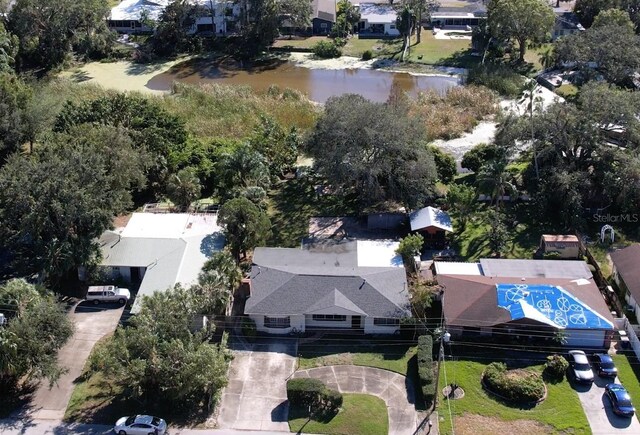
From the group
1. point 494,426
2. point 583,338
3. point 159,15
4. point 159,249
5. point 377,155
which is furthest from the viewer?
point 159,15

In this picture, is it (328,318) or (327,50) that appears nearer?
(328,318)

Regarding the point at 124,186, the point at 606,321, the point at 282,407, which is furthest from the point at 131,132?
the point at 606,321

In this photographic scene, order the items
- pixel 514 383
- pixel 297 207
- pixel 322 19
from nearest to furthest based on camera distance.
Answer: pixel 514 383 → pixel 297 207 → pixel 322 19

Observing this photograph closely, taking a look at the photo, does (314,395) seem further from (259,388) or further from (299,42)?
(299,42)

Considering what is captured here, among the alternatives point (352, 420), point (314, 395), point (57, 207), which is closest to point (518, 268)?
point (352, 420)

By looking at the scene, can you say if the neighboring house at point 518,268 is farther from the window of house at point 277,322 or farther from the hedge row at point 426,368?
the window of house at point 277,322

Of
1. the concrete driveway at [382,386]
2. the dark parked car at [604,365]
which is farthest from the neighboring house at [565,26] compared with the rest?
the concrete driveway at [382,386]

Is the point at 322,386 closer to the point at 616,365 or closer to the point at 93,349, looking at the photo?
the point at 93,349
